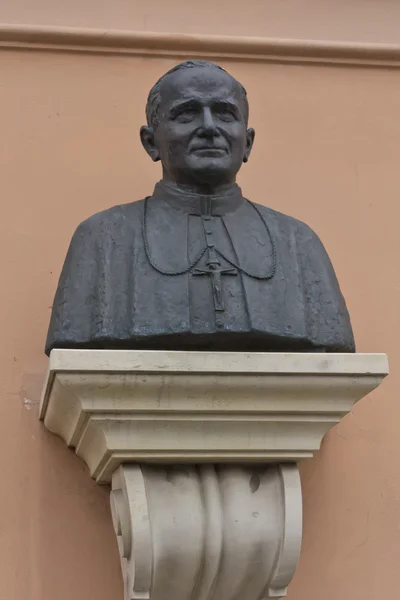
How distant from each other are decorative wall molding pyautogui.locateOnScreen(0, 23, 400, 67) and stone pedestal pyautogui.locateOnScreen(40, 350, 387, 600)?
91 centimetres

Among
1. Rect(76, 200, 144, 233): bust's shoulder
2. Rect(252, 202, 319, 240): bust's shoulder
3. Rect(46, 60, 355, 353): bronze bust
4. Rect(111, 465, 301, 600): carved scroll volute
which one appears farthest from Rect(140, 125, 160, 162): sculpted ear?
Rect(111, 465, 301, 600): carved scroll volute

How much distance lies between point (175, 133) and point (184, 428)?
1.77 feet

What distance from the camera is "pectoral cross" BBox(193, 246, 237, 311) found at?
2.13 m

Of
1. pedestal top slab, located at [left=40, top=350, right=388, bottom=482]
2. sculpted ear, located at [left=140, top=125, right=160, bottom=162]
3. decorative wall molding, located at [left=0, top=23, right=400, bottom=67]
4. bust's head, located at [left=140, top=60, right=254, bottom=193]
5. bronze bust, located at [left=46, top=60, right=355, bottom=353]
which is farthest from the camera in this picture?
decorative wall molding, located at [left=0, top=23, right=400, bottom=67]

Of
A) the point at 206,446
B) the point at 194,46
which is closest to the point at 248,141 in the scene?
the point at 194,46

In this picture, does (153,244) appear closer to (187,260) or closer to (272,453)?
(187,260)

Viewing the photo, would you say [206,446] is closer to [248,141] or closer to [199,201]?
[199,201]

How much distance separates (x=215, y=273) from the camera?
7.09 feet

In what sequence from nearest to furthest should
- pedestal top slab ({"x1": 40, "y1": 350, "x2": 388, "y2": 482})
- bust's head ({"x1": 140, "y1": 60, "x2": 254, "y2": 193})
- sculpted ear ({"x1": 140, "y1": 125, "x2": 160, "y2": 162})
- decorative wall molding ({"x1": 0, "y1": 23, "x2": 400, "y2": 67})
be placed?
1. pedestal top slab ({"x1": 40, "y1": 350, "x2": 388, "y2": 482})
2. bust's head ({"x1": 140, "y1": 60, "x2": 254, "y2": 193})
3. sculpted ear ({"x1": 140, "y1": 125, "x2": 160, "y2": 162})
4. decorative wall molding ({"x1": 0, "y1": 23, "x2": 400, "y2": 67})

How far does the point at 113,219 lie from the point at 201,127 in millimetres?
230

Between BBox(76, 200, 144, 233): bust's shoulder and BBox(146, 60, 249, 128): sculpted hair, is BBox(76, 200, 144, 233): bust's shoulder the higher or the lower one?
the lower one

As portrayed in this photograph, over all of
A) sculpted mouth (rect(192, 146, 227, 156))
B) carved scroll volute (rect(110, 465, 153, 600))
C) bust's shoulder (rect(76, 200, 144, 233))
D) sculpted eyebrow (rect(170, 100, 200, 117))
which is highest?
sculpted eyebrow (rect(170, 100, 200, 117))

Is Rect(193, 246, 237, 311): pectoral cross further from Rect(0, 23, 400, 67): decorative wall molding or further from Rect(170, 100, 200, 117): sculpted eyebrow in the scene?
Rect(0, 23, 400, 67): decorative wall molding

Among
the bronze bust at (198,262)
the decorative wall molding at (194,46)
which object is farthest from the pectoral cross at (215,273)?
the decorative wall molding at (194,46)
